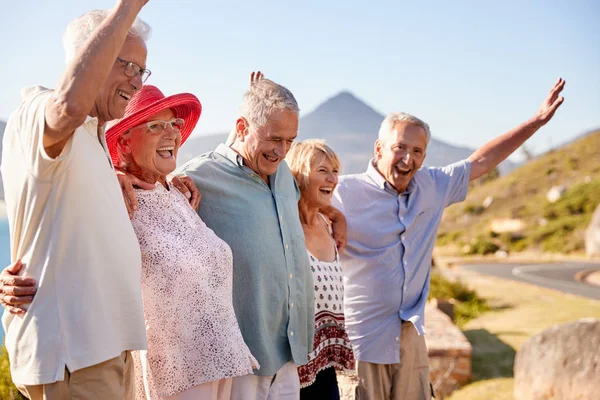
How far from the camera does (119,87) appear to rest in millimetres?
2105

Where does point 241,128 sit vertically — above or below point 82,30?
below

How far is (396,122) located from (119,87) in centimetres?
222

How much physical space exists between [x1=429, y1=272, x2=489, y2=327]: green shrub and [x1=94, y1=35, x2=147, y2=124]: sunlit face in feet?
35.1

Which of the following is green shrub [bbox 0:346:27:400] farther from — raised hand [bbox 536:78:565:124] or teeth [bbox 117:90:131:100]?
raised hand [bbox 536:78:565:124]

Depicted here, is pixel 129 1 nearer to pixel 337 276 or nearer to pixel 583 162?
pixel 337 276

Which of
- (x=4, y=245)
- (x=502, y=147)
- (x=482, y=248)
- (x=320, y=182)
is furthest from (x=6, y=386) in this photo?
(x=482, y=248)

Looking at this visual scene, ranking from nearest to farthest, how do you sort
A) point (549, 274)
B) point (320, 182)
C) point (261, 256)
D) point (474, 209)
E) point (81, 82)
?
point (81, 82) → point (261, 256) → point (320, 182) → point (549, 274) → point (474, 209)

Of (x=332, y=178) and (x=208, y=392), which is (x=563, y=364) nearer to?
(x=332, y=178)

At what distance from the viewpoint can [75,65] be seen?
69.9 inches

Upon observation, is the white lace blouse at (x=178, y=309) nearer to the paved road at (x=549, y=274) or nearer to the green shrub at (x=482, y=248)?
the paved road at (x=549, y=274)

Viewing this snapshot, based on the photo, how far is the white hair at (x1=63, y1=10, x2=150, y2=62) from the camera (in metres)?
2.09

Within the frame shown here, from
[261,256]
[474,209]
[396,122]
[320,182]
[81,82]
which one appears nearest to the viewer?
[81,82]

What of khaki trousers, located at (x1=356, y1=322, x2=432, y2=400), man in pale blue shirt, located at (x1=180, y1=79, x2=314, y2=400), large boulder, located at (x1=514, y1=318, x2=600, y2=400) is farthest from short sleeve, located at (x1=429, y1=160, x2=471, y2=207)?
large boulder, located at (x1=514, y1=318, x2=600, y2=400)

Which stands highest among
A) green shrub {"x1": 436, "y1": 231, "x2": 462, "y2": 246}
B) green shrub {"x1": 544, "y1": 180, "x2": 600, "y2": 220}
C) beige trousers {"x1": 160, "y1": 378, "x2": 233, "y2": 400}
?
beige trousers {"x1": 160, "y1": 378, "x2": 233, "y2": 400}
